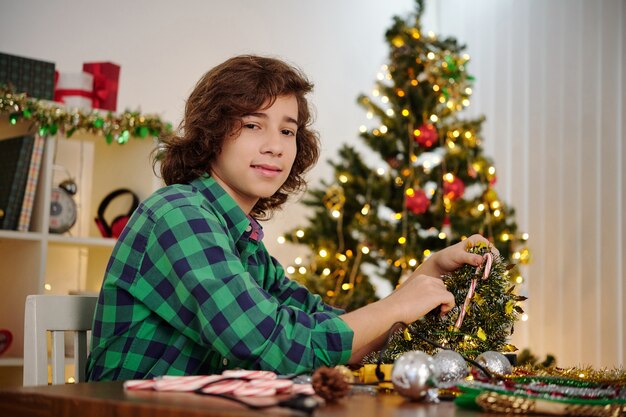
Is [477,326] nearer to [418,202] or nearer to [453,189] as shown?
[418,202]

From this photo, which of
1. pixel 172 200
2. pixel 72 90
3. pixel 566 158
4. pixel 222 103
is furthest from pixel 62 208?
pixel 566 158

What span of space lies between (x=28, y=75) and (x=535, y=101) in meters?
2.79

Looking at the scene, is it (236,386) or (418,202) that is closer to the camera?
(236,386)

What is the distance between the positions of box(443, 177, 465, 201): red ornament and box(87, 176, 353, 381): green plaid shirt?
279 cm

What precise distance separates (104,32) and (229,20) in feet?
2.56

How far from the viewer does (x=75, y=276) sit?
3373mm

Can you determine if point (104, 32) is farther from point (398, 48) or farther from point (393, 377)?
point (393, 377)

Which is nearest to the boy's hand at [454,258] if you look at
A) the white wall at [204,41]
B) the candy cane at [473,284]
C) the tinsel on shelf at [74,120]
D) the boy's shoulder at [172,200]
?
the candy cane at [473,284]

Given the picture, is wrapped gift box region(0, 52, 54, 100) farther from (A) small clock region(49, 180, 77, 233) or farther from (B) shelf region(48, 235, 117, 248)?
(B) shelf region(48, 235, 117, 248)

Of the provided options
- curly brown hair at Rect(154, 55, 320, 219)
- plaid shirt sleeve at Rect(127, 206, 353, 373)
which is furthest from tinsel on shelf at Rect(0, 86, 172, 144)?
plaid shirt sleeve at Rect(127, 206, 353, 373)

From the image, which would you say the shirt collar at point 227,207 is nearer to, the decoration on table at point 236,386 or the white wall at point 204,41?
the decoration on table at point 236,386

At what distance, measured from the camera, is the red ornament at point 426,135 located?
13.6ft

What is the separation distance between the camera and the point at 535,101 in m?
4.79

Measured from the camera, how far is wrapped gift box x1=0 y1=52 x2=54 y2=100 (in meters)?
2.92
